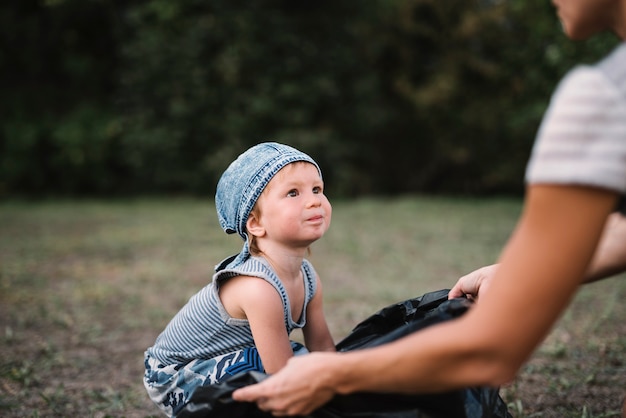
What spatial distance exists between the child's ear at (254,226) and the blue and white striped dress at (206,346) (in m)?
0.09

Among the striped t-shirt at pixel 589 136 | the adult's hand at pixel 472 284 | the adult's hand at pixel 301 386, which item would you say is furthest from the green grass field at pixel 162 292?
the striped t-shirt at pixel 589 136

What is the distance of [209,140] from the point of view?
561 inches

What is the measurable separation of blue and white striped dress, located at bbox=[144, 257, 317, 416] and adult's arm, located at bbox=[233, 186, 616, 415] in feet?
2.68

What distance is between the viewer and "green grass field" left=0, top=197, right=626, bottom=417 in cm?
324

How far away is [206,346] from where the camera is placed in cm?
232

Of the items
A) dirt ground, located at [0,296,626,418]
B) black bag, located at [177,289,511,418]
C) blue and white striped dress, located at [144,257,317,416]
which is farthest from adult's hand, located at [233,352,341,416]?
dirt ground, located at [0,296,626,418]

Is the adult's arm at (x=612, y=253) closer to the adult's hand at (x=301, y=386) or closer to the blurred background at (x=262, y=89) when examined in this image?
the adult's hand at (x=301, y=386)

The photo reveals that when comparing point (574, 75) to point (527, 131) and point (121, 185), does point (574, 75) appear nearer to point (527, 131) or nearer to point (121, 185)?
point (527, 131)

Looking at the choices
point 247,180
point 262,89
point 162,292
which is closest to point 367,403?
point 247,180

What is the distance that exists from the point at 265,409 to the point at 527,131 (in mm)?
12988

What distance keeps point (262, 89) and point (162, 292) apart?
8757 mm

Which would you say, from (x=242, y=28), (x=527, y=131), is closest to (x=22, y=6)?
(x=242, y=28)

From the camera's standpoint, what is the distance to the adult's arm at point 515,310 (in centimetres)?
127

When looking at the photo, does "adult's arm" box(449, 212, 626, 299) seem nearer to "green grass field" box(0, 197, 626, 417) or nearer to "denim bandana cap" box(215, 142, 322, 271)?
"denim bandana cap" box(215, 142, 322, 271)
